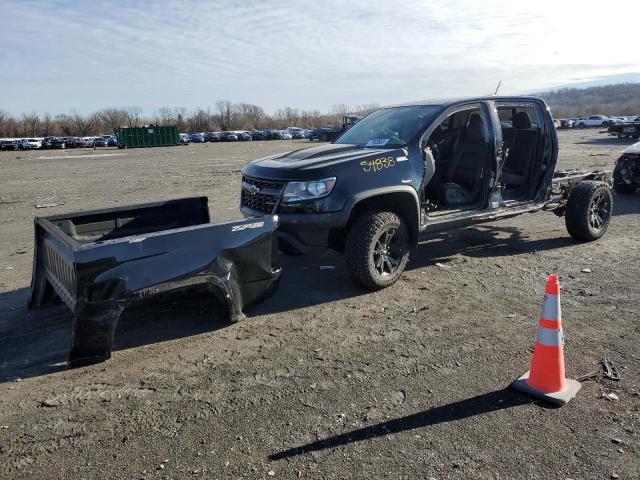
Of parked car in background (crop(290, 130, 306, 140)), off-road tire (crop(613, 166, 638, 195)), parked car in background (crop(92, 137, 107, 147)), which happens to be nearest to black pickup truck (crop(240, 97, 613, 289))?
off-road tire (crop(613, 166, 638, 195))

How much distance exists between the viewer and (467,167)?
6680 mm

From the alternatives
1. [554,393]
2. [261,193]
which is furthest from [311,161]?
[554,393]

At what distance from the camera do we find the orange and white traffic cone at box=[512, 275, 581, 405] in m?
3.35

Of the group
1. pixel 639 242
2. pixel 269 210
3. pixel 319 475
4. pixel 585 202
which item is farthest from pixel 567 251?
pixel 319 475

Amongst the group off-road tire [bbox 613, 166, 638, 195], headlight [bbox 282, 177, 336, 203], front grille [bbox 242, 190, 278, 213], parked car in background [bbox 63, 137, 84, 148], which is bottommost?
off-road tire [bbox 613, 166, 638, 195]

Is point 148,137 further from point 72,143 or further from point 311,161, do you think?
point 311,161

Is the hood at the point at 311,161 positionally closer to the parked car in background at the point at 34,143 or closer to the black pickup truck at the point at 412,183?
the black pickup truck at the point at 412,183

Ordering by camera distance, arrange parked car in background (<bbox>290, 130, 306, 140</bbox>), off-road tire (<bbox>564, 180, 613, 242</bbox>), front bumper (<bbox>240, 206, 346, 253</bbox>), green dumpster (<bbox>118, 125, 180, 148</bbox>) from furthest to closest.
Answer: parked car in background (<bbox>290, 130, 306, 140</bbox>) < green dumpster (<bbox>118, 125, 180, 148</bbox>) < off-road tire (<bbox>564, 180, 613, 242</bbox>) < front bumper (<bbox>240, 206, 346, 253</bbox>)

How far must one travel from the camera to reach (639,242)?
7.32m

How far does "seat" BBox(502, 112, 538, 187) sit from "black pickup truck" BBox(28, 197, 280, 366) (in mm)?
4365

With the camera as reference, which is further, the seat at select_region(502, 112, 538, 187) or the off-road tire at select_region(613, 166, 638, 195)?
the off-road tire at select_region(613, 166, 638, 195)

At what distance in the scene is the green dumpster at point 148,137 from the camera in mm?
61312

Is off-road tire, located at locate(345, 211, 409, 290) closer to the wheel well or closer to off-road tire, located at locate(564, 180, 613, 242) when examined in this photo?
the wheel well

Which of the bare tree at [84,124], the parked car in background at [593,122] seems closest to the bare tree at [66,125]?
the bare tree at [84,124]
